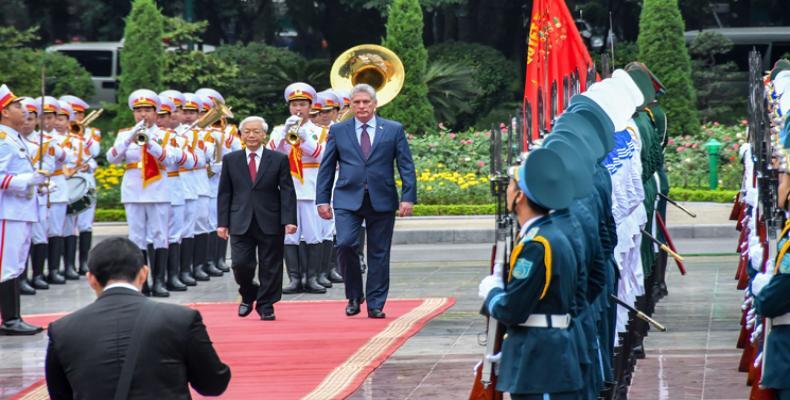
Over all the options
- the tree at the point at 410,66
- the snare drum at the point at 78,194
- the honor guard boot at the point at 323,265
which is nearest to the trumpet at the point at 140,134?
the honor guard boot at the point at 323,265

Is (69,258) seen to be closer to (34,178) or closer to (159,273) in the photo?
(159,273)

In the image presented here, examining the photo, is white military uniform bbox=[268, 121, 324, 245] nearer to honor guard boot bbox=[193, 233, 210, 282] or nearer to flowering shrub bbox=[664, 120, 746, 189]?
honor guard boot bbox=[193, 233, 210, 282]

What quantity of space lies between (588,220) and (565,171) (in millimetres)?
610

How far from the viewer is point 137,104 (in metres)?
16.1

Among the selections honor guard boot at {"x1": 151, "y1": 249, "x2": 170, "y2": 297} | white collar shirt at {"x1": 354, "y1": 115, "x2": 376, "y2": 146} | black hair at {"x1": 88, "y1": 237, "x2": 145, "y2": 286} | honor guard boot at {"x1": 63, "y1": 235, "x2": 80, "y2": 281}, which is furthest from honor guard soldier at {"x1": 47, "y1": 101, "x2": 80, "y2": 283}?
black hair at {"x1": 88, "y1": 237, "x2": 145, "y2": 286}

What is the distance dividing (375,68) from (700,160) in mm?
9201

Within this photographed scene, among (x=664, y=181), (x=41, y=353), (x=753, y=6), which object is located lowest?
(x=41, y=353)

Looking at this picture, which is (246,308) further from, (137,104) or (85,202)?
(85,202)

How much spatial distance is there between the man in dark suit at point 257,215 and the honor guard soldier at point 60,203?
4.17m

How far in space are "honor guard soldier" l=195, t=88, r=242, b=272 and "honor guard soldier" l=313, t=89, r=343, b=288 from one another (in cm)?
153

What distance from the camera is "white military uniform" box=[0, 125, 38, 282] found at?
13.1 metres

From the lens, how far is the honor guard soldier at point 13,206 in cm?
1307

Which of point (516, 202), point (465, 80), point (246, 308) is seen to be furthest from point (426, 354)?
point (465, 80)

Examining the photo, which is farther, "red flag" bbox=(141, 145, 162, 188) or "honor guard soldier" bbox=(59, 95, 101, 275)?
"honor guard soldier" bbox=(59, 95, 101, 275)
